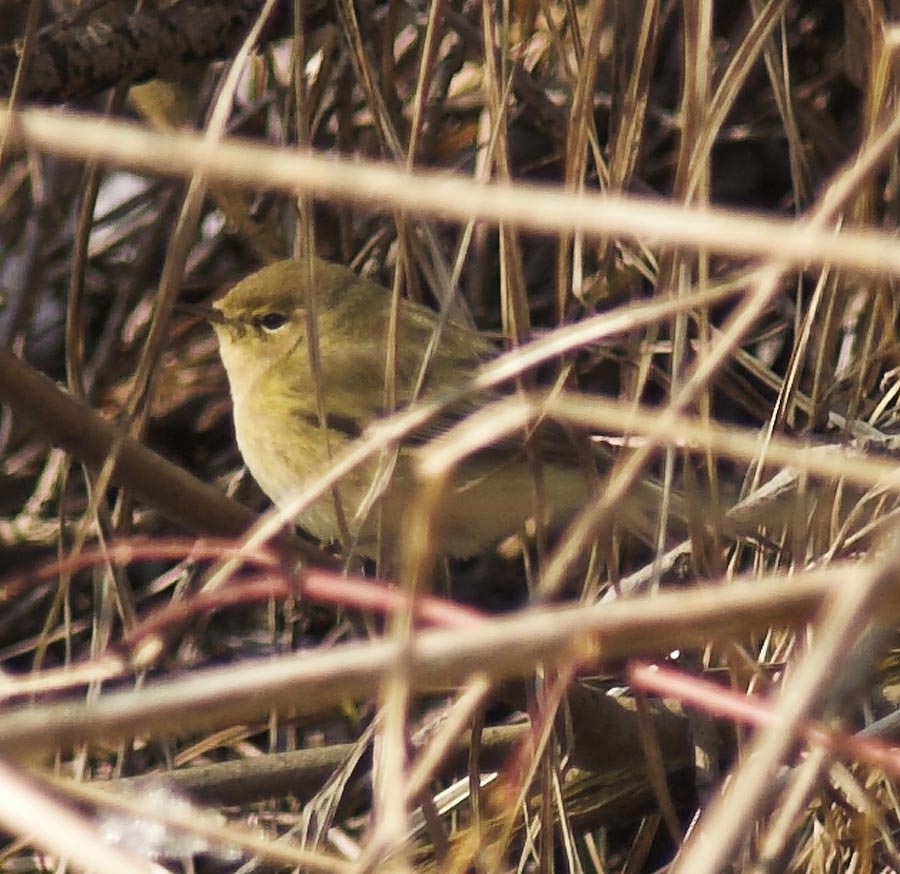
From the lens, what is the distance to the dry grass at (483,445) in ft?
2.77

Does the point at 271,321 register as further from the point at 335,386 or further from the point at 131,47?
the point at 131,47

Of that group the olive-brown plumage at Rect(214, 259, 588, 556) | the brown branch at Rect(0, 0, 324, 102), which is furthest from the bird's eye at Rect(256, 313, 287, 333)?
the brown branch at Rect(0, 0, 324, 102)

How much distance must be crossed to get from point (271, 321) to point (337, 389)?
0.23 metres

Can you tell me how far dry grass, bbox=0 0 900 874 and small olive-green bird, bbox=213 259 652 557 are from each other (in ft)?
0.47

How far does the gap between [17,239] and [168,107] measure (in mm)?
532

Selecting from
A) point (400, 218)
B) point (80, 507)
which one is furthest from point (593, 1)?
point (80, 507)

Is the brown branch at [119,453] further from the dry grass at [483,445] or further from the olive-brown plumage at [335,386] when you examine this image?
the olive-brown plumage at [335,386]

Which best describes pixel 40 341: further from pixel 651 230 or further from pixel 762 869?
pixel 651 230

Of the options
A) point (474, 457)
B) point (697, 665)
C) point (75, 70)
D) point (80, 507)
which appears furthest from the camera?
point (80, 507)

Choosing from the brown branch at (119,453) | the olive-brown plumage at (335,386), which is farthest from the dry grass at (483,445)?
the olive-brown plumage at (335,386)

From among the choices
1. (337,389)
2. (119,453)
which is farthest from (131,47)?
(119,453)

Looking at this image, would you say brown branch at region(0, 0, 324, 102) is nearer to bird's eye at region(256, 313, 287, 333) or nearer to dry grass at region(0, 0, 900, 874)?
dry grass at region(0, 0, 900, 874)

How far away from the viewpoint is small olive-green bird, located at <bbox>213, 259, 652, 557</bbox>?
3.26 metres

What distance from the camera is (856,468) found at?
1077mm
